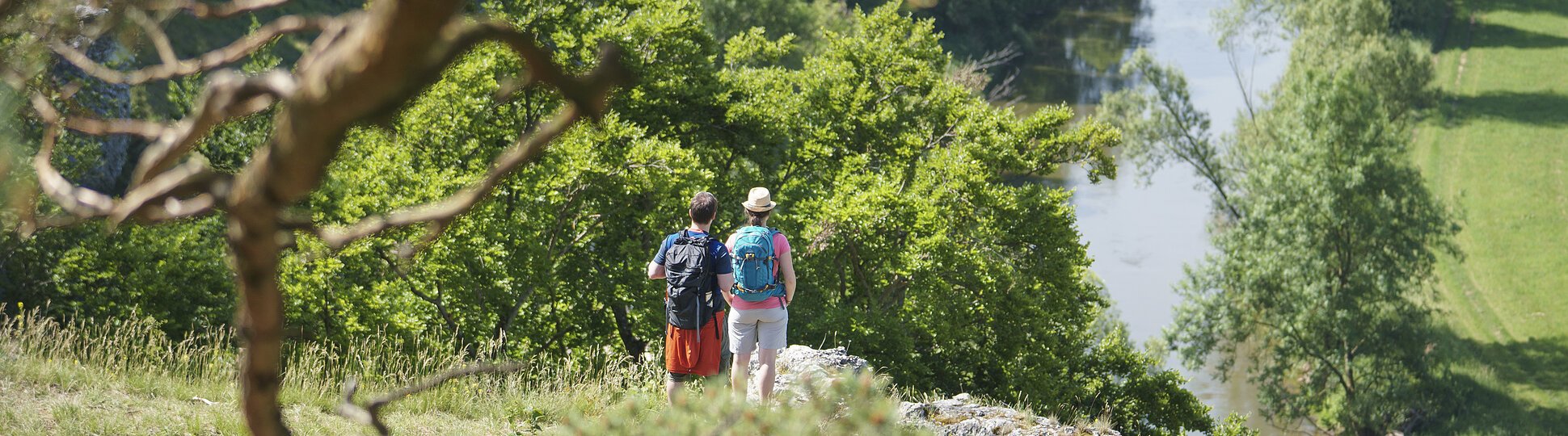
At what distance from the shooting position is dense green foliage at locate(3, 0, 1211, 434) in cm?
1221

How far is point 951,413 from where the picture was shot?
7.34 meters

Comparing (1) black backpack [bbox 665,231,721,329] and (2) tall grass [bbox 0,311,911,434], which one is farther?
(1) black backpack [bbox 665,231,721,329]

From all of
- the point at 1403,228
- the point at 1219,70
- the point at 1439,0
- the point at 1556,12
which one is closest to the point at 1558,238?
the point at 1403,228

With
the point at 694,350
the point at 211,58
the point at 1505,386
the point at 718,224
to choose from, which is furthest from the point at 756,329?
the point at 1505,386

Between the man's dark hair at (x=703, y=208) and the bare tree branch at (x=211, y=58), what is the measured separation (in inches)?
169

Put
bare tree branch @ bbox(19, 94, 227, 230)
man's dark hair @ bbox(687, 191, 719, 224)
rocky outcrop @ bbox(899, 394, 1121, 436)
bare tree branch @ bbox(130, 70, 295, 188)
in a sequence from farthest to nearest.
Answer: rocky outcrop @ bbox(899, 394, 1121, 436), man's dark hair @ bbox(687, 191, 719, 224), bare tree branch @ bbox(19, 94, 227, 230), bare tree branch @ bbox(130, 70, 295, 188)

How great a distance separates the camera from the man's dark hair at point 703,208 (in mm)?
6258

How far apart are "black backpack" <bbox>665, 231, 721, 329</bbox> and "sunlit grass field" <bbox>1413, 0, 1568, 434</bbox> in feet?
77.7

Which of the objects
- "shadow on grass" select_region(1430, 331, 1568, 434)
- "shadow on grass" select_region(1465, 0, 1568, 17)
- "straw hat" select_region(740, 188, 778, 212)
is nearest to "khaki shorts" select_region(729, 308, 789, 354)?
"straw hat" select_region(740, 188, 778, 212)

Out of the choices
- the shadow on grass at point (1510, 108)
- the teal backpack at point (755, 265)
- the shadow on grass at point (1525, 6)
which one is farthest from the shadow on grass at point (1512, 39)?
the teal backpack at point (755, 265)

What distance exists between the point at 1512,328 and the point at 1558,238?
520 centimetres

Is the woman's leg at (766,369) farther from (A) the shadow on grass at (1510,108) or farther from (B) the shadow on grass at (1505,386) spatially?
(A) the shadow on grass at (1510,108)

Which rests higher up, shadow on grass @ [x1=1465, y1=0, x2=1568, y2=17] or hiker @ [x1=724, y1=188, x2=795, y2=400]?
shadow on grass @ [x1=1465, y1=0, x2=1568, y2=17]

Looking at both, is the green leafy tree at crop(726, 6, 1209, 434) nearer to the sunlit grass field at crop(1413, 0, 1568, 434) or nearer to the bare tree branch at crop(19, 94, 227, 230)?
the bare tree branch at crop(19, 94, 227, 230)
